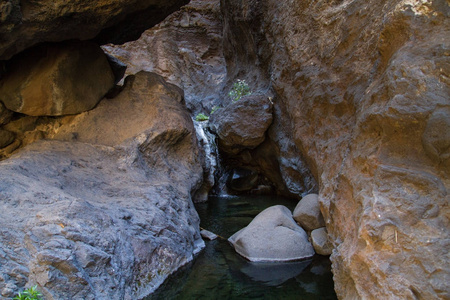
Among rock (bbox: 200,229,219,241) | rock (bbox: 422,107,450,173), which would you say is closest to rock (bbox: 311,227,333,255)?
rock (bbox: 200,229,219,241)

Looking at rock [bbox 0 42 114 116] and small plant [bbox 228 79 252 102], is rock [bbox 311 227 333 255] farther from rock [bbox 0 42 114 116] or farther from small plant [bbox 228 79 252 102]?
small plant [bbox 228 79 252 102]

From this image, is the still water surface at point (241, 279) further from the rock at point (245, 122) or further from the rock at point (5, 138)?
the rock at point (245, 122)

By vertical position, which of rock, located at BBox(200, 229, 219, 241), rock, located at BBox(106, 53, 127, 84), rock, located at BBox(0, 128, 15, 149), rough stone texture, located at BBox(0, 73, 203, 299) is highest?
rock, located at BBox(106, 53, 127, 84)

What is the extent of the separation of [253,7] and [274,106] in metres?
3.31

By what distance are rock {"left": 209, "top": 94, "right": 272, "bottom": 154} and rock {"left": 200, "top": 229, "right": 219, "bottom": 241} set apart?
4.54 meters

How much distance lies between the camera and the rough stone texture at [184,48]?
18047 millimetres

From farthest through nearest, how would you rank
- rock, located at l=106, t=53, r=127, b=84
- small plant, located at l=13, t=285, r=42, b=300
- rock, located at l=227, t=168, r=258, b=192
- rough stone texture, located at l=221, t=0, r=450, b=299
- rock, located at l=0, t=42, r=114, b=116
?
rock, located at l=227, t=168, r=258, b=192 < rock, located at l=106, t=53, r=127, b=84 < rock, located at l=0, t=42, r=114, b=116 < small plant, located at l=13, t=285, r=42, b=300 < rough stone texture, located at l=221, t=0, r=450, b=299

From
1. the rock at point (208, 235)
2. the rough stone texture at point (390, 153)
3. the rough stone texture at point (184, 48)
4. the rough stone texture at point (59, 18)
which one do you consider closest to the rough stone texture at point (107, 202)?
the rock at point (208, 235)

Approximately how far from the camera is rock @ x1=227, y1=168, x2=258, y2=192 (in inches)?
473

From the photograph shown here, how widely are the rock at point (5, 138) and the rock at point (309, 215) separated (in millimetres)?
5877

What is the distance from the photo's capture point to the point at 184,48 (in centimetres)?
1834

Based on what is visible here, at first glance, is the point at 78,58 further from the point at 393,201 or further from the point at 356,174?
the point at 393,201

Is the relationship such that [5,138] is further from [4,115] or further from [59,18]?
[59,18]

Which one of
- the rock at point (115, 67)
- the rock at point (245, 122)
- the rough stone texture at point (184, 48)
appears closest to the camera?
the rock at point (115, 67)
